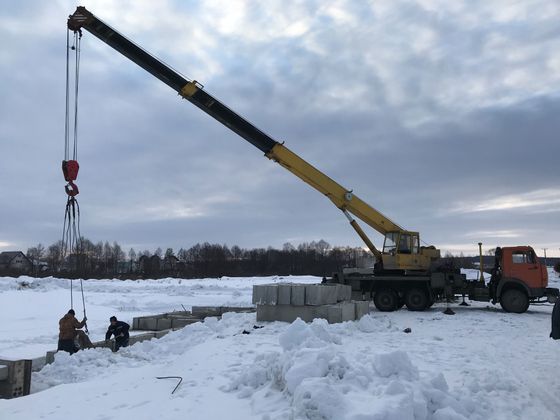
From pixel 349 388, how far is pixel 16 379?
7501 millimetres

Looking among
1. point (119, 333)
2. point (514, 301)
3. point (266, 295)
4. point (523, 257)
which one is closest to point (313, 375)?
point (266, 295)

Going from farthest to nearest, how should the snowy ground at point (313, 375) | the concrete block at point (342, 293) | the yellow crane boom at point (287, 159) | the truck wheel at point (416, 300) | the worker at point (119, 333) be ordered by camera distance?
the truck wheel at point (416, 300), the yellow crane boom at point (287, 159), the concrete block at point (342, 293), the worker at point (119, 333), the snowy ground at point (313, 375)

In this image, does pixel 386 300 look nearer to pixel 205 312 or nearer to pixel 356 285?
pixel 356 285

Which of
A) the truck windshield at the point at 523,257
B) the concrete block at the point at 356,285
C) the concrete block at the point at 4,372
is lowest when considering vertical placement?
the concrete block at the point at 4,372

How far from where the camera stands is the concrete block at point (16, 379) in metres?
9.84

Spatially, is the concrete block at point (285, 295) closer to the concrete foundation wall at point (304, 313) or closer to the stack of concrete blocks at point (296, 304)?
the stack of concrete blocks at point (296, 304)

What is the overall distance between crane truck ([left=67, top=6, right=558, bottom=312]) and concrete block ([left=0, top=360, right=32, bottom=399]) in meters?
10.3

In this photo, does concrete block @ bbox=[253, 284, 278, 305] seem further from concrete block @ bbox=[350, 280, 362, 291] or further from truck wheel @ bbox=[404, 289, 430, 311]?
truck wheel @ bbox=[404, 289, 430, 311]

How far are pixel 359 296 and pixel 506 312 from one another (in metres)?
5.33

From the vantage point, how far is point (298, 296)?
44.8 ft

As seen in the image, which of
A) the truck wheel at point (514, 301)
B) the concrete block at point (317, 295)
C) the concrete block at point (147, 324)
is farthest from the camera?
the truck wheel at point (514, 301)

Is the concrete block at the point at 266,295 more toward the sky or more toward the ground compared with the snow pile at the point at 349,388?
more toward the sky

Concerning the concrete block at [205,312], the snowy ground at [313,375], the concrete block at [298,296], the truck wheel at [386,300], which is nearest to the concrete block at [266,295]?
the concrete block at [298,296]

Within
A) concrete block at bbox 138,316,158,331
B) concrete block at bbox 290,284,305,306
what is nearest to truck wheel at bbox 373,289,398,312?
concrete block at bbox 290,284,305,306
